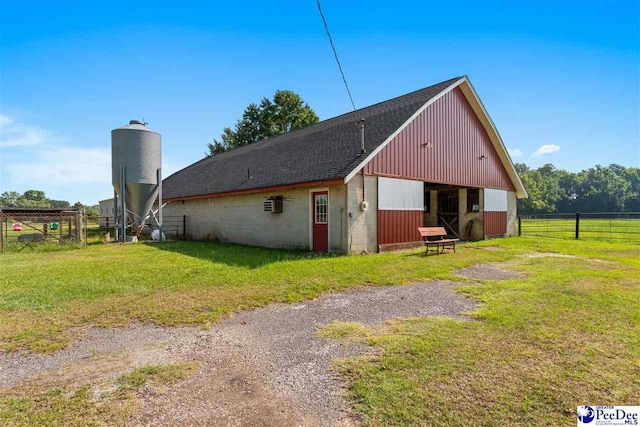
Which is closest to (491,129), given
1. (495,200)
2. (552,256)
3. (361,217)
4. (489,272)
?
(495,200)

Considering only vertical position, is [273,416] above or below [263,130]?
below

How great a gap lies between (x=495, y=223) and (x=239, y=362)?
16.7 m

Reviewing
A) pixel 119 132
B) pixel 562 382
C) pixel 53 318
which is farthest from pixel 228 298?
pixel 119 132

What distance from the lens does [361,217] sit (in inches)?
422

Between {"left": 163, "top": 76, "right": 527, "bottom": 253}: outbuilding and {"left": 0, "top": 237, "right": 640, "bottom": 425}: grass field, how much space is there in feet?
7.44

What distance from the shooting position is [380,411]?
2461 millimetres

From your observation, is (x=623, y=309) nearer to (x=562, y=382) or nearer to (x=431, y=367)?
(x=562, y=382)

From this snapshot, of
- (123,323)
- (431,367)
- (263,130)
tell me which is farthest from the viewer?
(263,130)

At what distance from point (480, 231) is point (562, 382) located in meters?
14.4

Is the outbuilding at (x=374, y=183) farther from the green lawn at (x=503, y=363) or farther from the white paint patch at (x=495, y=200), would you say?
the green lawn at (x=503, y=363)

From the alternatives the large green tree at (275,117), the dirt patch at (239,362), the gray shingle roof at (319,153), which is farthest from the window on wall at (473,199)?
the large green tree at (275,117)

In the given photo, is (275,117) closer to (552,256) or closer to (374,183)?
(374,183)

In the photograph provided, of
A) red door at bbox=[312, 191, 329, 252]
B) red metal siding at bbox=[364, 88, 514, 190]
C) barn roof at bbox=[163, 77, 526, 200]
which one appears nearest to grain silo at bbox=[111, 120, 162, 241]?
barn roof at bbox=[163, 77, 526, 200]

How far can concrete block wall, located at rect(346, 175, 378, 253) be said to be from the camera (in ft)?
34.2
